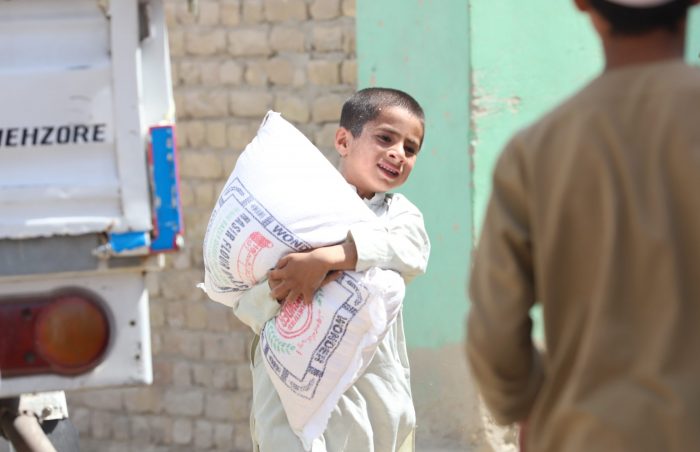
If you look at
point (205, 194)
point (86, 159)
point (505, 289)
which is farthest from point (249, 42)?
point (505, 289)

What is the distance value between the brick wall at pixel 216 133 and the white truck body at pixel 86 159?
8.24ft

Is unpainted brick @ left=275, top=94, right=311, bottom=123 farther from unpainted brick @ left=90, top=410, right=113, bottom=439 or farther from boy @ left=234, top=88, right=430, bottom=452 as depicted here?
boy @ left=234, top=88, right=430, bottom=452

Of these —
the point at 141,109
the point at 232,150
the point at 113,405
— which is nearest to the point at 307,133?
the point at 232,150

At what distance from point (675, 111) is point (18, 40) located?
206 cm

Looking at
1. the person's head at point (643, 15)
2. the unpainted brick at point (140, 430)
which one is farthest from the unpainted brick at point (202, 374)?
the person's head at point (643, 15)

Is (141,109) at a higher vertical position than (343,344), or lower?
higher

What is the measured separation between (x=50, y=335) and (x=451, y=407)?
8.93 feet

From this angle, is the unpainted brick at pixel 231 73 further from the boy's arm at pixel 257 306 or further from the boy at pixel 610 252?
the boy at pixel 610 252

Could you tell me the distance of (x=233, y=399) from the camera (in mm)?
6410

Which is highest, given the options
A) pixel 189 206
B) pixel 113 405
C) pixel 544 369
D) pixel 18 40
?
pixel 18 40

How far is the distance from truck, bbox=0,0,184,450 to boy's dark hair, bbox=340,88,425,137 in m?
0.52

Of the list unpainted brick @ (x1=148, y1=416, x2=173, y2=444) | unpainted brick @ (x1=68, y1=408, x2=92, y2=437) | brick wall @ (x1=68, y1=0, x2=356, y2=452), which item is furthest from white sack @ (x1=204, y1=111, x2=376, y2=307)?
unpainted brick @ (x1=68, y1=408, x2=92, y2=437)

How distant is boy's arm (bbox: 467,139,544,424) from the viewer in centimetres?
221

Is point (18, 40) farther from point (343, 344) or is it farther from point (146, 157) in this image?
point (343, 344)
